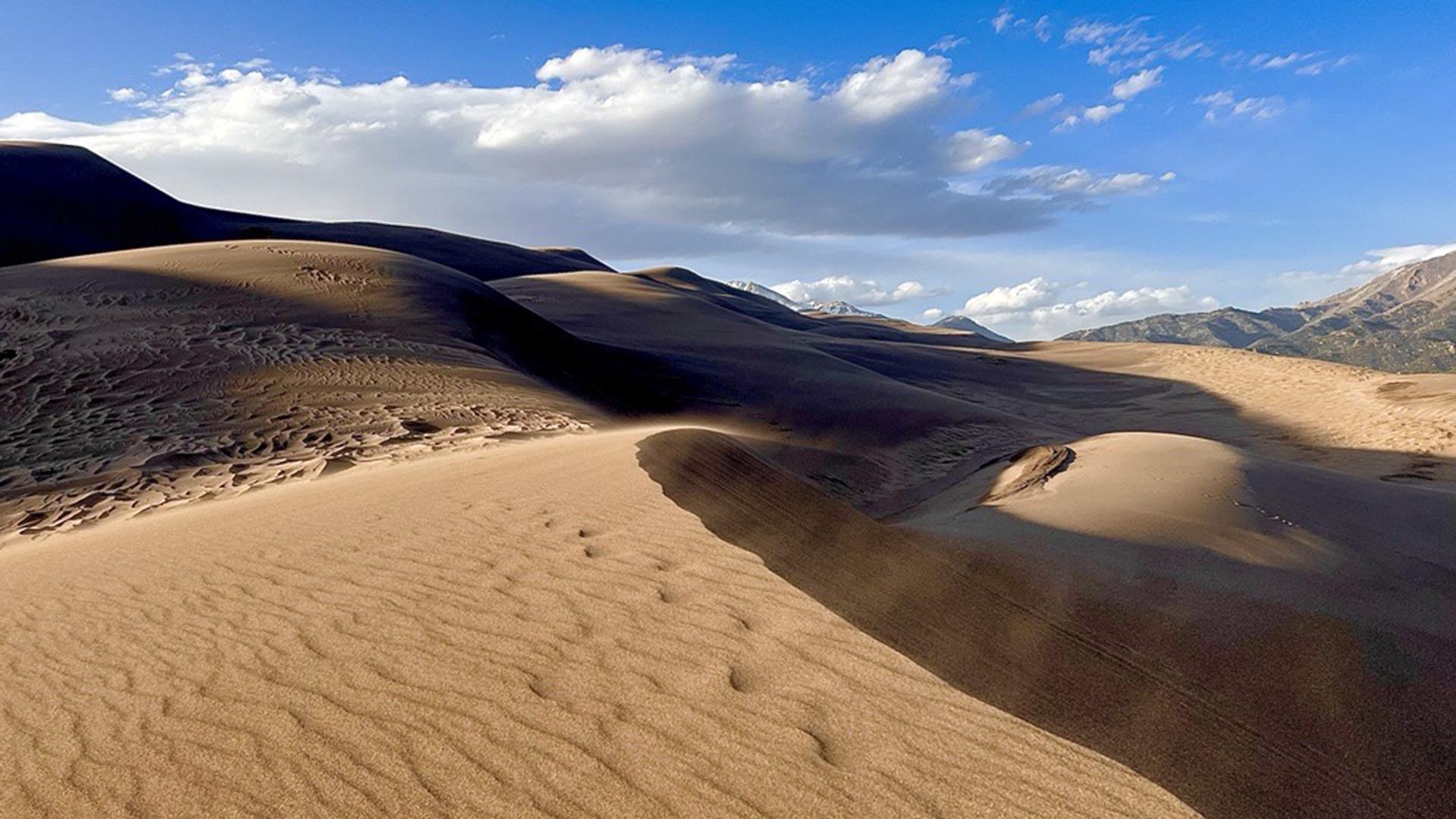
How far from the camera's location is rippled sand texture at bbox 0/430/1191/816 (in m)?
2.84

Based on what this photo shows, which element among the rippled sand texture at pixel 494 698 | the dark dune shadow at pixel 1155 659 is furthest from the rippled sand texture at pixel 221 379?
the dark dune shadow at pixel 1155 659

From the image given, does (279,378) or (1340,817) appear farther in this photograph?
(279,378)

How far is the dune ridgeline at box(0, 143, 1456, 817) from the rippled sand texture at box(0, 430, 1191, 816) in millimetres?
18

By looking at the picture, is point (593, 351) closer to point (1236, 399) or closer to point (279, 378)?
point (279, 378)

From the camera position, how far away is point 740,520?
6047 millimetres

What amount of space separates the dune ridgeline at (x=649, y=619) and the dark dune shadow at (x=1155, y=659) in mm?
25

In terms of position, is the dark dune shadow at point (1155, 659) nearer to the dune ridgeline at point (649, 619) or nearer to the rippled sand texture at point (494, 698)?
the dune ridgeline at point (649, 619)

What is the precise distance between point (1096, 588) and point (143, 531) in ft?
24.2

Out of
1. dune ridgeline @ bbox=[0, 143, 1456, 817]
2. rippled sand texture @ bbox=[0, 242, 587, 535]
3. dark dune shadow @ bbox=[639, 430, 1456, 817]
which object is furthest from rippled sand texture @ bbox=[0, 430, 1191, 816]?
rippled sand texture @ bbox=[0, 242, 587, 535]

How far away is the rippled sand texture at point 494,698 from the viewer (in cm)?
284

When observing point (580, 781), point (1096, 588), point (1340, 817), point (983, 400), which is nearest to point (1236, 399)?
point (983, 400)

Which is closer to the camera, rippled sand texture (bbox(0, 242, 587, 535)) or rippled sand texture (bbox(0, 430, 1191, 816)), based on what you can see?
rippled sand texture (bbox(0, 430, 1191, 816))

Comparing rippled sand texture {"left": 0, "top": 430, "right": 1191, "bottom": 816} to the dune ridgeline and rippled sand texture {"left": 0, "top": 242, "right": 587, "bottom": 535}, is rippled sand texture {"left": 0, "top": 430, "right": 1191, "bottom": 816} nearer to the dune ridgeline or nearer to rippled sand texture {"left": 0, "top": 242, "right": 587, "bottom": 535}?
the dune ridgeline

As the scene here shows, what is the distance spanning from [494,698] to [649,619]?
926 mm
